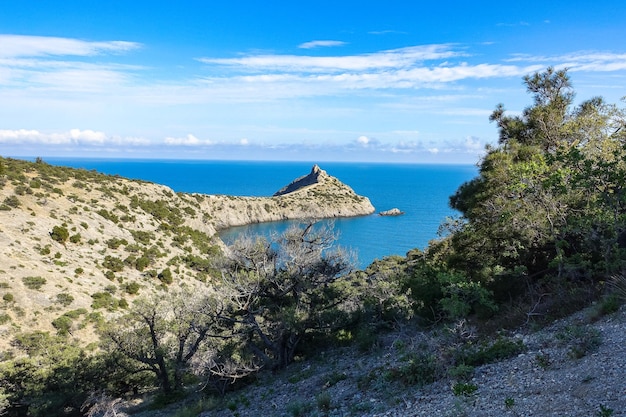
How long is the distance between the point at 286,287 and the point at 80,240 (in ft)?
118

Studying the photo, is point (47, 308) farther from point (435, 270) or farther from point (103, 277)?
point (435, 270)

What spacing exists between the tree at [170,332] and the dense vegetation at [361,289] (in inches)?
3.0

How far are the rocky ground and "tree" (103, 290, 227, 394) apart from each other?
254 inches

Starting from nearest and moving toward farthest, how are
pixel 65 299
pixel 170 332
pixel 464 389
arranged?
pixel 464 389 < pixel 170 332 < pixel 65 299

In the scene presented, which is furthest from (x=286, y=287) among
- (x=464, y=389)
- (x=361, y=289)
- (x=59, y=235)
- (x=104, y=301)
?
(x=59, y=235)

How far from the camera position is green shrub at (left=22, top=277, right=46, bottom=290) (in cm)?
3312

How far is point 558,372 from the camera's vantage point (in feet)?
29.3

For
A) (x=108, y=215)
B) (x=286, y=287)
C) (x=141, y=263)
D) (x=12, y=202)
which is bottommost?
(x=141, y=263)

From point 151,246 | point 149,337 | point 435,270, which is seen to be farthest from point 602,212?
point 151,246

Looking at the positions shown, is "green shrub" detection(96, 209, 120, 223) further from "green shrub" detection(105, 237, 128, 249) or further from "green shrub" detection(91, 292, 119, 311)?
"green shrub" detection(91, 292, 119, 311)

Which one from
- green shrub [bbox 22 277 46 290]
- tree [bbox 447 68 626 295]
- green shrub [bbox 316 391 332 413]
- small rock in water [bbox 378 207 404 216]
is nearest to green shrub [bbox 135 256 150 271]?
green shrub [bbox 22 277 46 290]

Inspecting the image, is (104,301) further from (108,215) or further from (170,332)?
(108,215)

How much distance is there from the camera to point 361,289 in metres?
24.2

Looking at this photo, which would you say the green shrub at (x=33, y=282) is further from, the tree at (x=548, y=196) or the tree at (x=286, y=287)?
the tree at (x=548, y=196)
